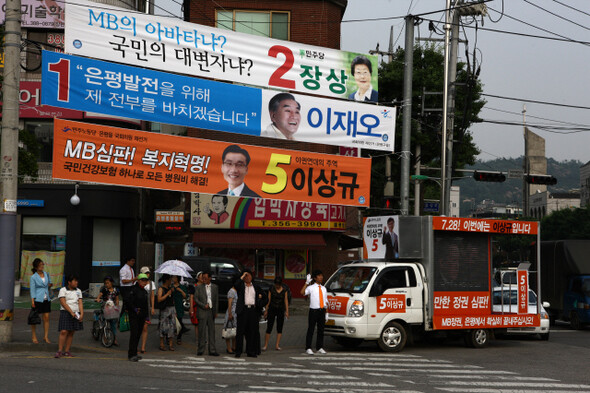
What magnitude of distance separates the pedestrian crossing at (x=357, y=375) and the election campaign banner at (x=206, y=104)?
5.69 m

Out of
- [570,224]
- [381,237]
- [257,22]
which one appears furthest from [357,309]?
[570,224]

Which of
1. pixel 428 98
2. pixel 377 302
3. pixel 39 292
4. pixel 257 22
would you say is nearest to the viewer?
pixel 39 292

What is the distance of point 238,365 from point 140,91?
6643 millimetres

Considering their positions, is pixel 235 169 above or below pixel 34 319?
above

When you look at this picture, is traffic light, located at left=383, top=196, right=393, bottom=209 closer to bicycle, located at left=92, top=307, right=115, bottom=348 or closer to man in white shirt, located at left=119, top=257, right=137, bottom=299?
man in white shirt, located at left=119, top=257, right=137, bottom=299

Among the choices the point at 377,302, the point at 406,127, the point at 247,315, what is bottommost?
the point at 247,315

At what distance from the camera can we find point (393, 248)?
705 inches

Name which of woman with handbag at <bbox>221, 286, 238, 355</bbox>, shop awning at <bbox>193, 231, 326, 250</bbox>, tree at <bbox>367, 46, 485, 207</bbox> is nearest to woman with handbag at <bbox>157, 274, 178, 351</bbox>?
woman with handbag at <bbox>221, 286, 238, 355</bbox>

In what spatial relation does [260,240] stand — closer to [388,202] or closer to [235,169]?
[388,202]

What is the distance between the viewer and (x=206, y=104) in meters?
17.3

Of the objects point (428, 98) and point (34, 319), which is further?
point (428, 98)

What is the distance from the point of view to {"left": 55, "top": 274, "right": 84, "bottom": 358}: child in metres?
14.6

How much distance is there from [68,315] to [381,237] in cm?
785

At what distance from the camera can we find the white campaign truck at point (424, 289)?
16.8 metres
